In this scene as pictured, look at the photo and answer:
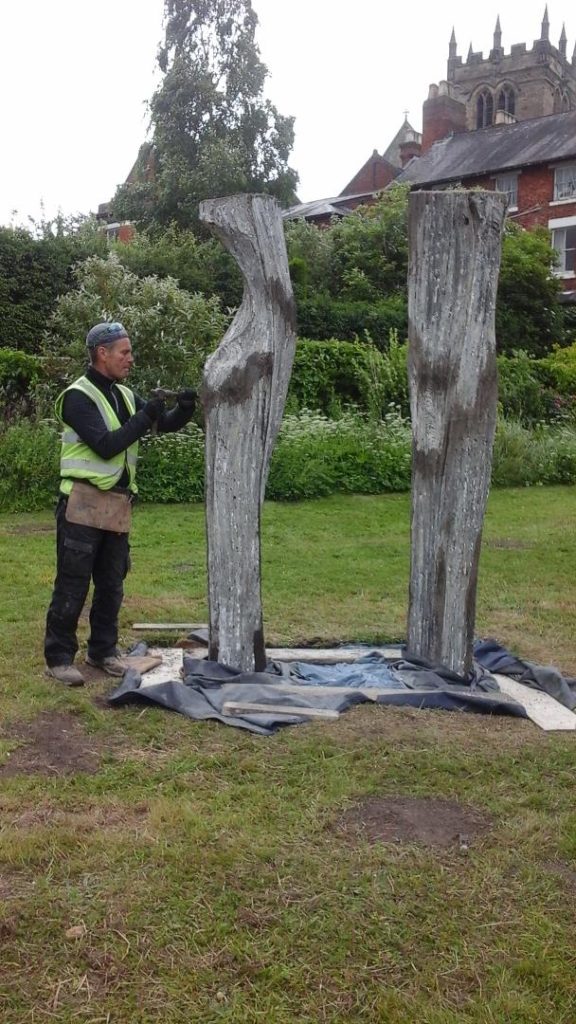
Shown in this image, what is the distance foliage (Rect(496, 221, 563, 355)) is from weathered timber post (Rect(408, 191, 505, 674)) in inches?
823

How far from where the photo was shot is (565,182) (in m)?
33.8

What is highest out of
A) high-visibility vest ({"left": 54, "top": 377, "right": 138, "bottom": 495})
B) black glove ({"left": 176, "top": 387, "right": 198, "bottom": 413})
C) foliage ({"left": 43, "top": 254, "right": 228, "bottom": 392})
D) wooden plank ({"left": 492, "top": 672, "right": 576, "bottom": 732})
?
foliage ({"left": 43, "top": 254, "right": 228, "bottom": 392})

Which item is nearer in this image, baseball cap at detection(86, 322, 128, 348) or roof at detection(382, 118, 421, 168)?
baseball cap at detection(86, 322, 128, 348)

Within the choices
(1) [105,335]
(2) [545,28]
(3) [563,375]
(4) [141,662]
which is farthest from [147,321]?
(2) [545,28]

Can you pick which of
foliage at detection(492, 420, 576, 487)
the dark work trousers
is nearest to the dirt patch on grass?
the dark work trousers

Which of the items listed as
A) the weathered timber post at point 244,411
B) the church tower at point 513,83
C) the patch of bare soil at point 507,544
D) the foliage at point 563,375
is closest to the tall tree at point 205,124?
the foliage at point 563,375

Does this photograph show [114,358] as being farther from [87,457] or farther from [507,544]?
[507,544]

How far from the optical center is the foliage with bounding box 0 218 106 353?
19.4 meters

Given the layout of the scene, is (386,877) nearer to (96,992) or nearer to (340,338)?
(96,992)

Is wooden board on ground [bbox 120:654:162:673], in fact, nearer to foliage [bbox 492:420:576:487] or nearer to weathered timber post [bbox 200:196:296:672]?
weathered timber post [bbox 200:196:296:672]

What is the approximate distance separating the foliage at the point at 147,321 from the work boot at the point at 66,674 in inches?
337

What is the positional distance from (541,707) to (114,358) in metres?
2.97

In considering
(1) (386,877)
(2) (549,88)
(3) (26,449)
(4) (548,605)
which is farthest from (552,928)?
(2) (549,88)

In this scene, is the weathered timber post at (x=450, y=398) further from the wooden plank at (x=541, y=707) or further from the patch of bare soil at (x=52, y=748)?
the patch of bare soil at (x=52, y=748)
